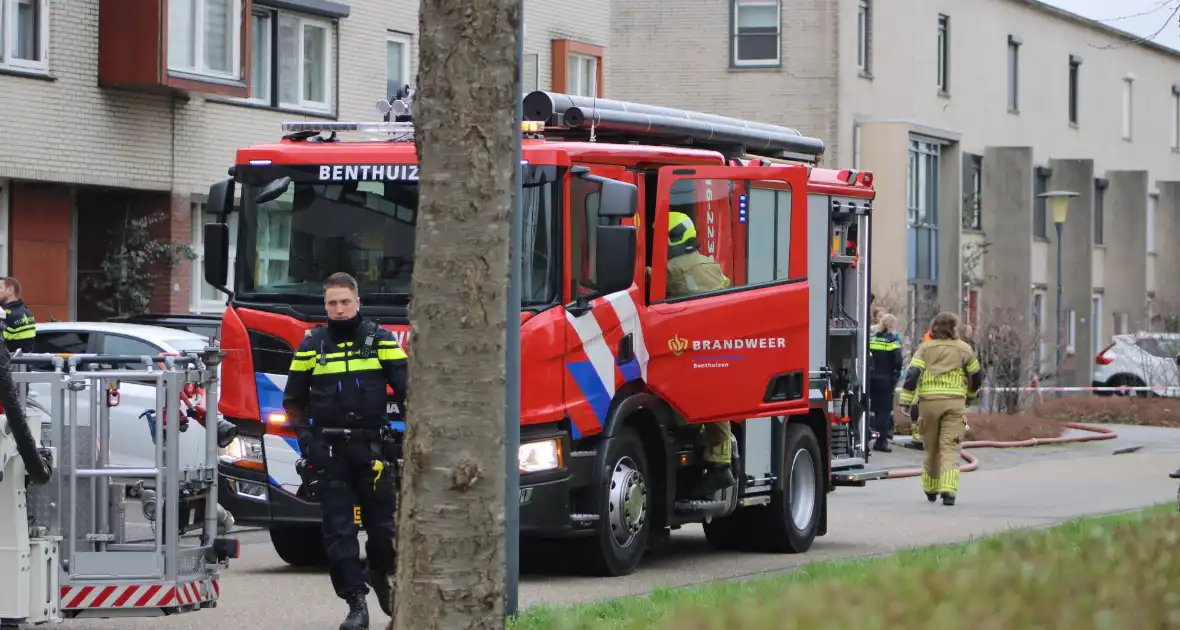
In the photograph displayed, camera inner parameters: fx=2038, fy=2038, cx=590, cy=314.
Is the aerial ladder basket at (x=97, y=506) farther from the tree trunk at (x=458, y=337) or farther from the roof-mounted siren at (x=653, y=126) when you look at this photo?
the roof-mounted siren at (x=653, y=126)

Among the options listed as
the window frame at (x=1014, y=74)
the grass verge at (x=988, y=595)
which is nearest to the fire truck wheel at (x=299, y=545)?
the grass verge at (x=988, y=595)

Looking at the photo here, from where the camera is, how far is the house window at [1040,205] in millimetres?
50469

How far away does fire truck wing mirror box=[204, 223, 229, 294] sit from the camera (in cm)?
1289

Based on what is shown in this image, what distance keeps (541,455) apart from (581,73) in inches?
823

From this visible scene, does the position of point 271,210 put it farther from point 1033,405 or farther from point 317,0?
point 1033,405

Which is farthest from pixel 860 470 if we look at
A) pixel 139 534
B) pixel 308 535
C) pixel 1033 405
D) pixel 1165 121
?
pixel 1165 121

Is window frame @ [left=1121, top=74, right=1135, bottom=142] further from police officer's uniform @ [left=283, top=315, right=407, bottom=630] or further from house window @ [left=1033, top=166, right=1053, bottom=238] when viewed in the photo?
police officer's uniform @ [left=283, top=315, right=407, bottom=630]

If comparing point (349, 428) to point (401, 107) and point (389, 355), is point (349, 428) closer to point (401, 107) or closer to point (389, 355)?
point (389, 355)

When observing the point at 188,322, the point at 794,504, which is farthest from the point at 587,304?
the point at 188,322

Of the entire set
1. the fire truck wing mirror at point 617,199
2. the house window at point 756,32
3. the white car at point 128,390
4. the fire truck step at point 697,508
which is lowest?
the fire truck step at point 697,508

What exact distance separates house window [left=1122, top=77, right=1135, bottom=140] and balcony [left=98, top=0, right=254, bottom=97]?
36.0 meters

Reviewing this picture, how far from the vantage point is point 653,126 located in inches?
536

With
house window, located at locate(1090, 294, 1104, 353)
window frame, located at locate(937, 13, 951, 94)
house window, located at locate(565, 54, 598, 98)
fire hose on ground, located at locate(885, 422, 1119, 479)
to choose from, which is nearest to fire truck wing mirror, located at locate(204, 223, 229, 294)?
fire hose on ground, located at locate(885, 422, 1119, 479)

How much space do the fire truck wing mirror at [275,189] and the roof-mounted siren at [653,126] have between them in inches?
61.9
